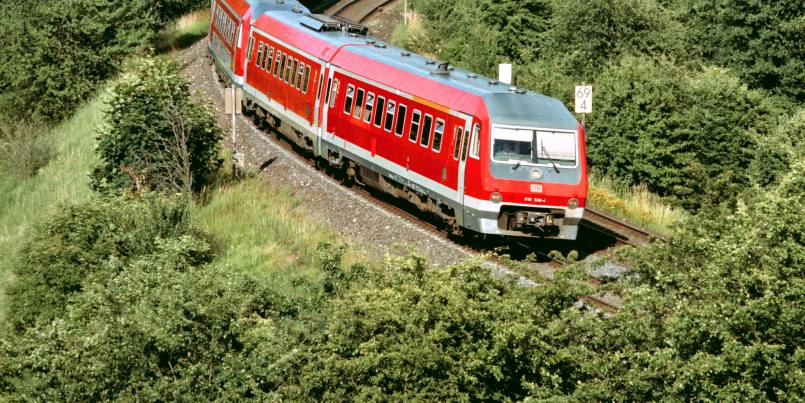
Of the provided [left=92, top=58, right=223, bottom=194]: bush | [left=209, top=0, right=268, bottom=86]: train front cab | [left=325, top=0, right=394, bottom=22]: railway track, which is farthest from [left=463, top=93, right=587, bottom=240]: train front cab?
[left=325, top=0, right=394, bottom=22]: railway track

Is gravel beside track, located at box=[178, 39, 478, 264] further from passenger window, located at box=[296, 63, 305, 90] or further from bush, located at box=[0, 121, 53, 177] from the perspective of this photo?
bush, located at box=[0, 121, 53, 177]

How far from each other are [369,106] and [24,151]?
14.3 m

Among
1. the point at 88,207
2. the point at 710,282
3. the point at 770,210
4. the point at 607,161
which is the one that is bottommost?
the point at 607,161

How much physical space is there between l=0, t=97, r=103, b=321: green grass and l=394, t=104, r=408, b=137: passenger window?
23.8ft

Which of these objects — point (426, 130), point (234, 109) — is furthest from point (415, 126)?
point (234, 109)

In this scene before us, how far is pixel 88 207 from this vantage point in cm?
2084

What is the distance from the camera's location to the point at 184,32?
48938 mm

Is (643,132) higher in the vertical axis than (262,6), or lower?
lower

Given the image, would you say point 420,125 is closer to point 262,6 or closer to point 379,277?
point 379,277

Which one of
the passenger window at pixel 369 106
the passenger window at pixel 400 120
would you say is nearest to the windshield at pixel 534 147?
the passenger window at pixel 400 120

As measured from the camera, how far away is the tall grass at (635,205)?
24.8 metres

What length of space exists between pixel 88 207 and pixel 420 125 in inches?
246

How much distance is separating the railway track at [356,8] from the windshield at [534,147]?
2810 centimetres

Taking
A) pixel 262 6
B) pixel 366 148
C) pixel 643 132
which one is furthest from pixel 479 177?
pixel 262 6
